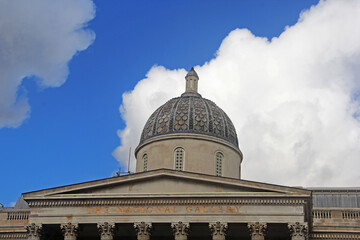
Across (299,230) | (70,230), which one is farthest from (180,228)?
(299,230)

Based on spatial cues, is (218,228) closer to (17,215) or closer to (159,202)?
(159,202)

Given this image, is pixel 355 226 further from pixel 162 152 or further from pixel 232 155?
pixel 162 152

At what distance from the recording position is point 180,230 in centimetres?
4650

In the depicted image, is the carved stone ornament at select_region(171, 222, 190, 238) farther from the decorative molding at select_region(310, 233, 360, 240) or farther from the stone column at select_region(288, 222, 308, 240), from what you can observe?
the decorative molding at select_region(310, 233, 360, 240)

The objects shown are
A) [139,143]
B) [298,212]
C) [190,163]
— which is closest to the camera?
[298,212]

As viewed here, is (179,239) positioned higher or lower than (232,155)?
lower

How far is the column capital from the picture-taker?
156 ft

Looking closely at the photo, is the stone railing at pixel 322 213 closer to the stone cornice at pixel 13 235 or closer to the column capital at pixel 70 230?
the column capital at pixel 70 230

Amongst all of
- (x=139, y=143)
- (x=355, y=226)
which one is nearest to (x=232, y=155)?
(x=139, y=143)

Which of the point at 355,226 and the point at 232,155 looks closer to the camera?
the point at 355,226

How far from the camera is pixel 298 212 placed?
151 feet

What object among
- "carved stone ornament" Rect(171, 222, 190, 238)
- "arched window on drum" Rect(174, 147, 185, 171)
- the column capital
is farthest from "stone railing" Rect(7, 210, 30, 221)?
"carved stone ornament" Rect(171, 222, 190, 238)

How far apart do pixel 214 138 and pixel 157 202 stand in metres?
9.72

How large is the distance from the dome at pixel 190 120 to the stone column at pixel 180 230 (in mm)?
10414
